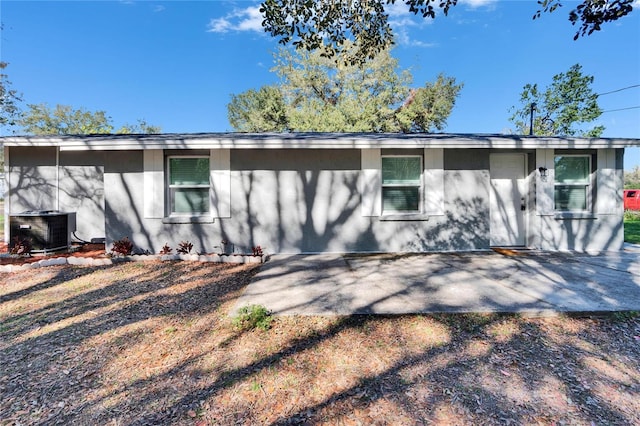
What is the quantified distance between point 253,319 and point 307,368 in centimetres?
89

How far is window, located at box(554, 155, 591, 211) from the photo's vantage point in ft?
22.0

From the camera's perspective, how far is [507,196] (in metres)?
6.87

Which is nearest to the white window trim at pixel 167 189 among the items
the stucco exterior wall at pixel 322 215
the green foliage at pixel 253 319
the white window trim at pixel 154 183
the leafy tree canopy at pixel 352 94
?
the white window trim at pixel 154 183

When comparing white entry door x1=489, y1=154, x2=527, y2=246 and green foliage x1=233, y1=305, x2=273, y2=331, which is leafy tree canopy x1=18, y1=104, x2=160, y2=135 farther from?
green foliage x1=233, y1=305, x2=273, y2=331

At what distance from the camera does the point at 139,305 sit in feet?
11.9

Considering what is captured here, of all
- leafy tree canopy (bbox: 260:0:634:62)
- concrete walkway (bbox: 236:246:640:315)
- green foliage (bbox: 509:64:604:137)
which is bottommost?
concrete walkway (bbox: 236:246:640:315)

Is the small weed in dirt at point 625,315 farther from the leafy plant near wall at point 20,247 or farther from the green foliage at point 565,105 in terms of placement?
the green foliage at point 565,105

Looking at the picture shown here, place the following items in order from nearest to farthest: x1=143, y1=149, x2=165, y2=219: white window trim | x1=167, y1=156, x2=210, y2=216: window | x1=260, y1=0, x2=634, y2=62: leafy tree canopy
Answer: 1. x1=260, y1=0, x2=634, y2=62: leafy tree canopy
2. x1=143, y1=149, x2=165, y2=219: white window trim
3. x1=167, y1=156, x2=210, y2=216: window

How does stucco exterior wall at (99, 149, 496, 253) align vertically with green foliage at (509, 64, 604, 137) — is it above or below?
below

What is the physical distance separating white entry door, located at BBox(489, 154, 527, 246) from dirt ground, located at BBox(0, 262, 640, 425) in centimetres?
384

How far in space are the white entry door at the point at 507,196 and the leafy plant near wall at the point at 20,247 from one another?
9.71 m

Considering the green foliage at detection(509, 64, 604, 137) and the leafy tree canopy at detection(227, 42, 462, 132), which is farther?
the leafy tree canopy at detection(227, 42, 462, 132)

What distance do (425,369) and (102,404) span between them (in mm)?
2262

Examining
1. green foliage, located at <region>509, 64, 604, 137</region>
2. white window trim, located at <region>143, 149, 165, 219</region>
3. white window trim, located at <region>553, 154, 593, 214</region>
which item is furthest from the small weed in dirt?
green foliage, located at <region>509, 64, 604, 137</region>
